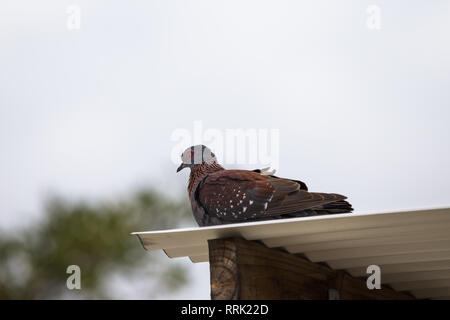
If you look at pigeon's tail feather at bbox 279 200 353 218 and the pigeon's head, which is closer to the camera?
pigeon's tail feather at bbox 279 200 353 218

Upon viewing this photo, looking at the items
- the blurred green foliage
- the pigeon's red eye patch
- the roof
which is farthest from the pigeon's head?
the blurred green foliage

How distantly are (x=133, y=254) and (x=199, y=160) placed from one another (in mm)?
8423

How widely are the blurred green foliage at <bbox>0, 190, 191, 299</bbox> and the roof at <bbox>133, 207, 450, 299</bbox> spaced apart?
7.85 meters

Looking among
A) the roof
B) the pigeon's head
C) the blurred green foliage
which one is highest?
the pigeon's head

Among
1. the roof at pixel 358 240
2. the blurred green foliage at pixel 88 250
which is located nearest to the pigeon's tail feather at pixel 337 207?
the roof at pixel 358 240

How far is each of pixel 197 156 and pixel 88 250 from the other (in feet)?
26.1

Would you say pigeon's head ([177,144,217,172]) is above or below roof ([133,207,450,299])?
above

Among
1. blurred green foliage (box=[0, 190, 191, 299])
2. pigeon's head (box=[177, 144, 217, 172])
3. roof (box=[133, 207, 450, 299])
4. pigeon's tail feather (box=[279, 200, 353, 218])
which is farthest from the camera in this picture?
blurred green foliage (box=[0, 190, 191, 299])

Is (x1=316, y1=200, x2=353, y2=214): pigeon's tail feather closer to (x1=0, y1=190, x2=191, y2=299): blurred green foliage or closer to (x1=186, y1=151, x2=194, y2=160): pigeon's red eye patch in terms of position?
(x1=186, y1=151, x2=194, y2=160): pigeon's red eye patch

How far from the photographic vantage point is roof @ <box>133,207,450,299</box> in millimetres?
2117

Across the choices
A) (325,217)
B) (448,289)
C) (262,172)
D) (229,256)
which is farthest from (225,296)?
(448,289)

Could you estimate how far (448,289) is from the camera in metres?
2.94

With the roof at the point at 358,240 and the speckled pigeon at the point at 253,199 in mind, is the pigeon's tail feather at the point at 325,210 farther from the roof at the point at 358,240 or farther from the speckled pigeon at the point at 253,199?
the roof at the point at 358,240

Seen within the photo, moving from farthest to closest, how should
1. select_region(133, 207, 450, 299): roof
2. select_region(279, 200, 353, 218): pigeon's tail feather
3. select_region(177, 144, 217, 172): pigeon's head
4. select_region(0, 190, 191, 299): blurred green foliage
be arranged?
select_region(0, 190, 191, 299): blurred green foliage → select_region(177, 144, 217, 172): pigeon's head → select_region(279, 200, 353, 218): pigeon's tail feather → select_region(133, 207, 450, 299): roof
